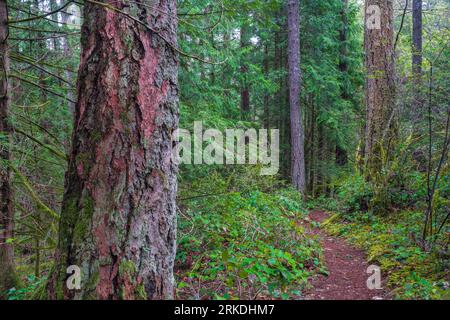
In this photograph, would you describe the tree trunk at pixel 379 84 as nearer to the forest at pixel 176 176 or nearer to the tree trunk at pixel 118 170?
the forest at pixel 176 176

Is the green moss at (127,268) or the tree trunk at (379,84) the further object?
the tree trunk at (379,84)

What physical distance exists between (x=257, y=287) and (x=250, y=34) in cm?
1417

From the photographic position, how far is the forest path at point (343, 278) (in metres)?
4.32

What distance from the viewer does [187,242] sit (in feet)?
17.4

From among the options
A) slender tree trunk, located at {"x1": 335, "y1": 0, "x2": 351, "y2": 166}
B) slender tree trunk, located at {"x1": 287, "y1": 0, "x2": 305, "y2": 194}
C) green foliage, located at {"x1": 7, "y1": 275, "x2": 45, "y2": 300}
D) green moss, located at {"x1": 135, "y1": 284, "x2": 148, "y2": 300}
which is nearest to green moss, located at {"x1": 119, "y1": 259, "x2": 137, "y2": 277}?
green moss, located at {"x1": 135, "y1": 284, "x2": 148, "y2": 300}

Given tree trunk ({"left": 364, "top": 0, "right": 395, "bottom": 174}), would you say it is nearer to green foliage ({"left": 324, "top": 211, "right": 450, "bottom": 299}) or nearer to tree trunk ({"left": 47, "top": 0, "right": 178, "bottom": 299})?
green foliage ({"left": 324, "top": 211, "right": 450, "bottom": 299})

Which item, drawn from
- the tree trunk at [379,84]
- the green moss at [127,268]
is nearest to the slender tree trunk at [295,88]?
the tree trunk at [379,84]

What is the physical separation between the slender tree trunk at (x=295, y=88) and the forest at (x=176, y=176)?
2.31 metres

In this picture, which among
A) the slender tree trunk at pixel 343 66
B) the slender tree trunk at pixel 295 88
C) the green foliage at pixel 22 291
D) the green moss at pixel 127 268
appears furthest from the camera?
the slender tree trunk at pixel 343 66

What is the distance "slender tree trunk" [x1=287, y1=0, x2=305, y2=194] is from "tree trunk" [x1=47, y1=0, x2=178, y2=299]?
36.3 feet

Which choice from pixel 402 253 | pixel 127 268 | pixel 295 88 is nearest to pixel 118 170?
pixel 127 268

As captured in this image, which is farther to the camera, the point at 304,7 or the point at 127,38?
the point at 304,7
